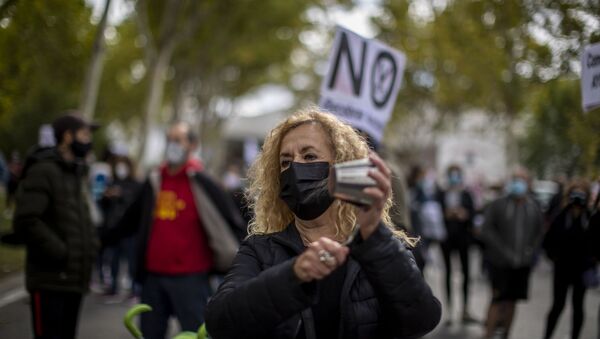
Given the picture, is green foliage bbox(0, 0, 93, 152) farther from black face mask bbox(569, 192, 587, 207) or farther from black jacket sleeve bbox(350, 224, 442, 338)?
black face mask bbox(569, 192, 587, 207)

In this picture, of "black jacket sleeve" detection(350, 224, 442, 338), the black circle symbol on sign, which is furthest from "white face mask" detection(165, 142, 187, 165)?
"black jacket sleeve" detection(350, 224, 442, 338)

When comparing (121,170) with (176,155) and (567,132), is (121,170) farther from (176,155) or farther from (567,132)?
(567,132)

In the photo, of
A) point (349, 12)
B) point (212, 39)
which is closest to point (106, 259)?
point (349, 12)

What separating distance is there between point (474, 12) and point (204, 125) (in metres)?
18.1

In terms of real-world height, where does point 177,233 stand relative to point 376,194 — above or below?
below

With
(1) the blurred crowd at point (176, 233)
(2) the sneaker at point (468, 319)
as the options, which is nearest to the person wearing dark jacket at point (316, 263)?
(1) the blurred crowd at point (176, 233)

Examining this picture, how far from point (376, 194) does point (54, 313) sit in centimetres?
307

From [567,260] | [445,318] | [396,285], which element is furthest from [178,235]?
[445,318]

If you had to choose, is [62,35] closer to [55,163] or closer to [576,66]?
[55,163]

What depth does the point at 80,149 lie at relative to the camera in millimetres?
4648

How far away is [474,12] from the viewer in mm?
13242

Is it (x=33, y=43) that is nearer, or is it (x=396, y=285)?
(x=396, y=285)

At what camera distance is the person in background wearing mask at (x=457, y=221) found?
28.8 feet

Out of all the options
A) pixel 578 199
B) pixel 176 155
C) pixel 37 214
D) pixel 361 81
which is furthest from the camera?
pixel 361 81
